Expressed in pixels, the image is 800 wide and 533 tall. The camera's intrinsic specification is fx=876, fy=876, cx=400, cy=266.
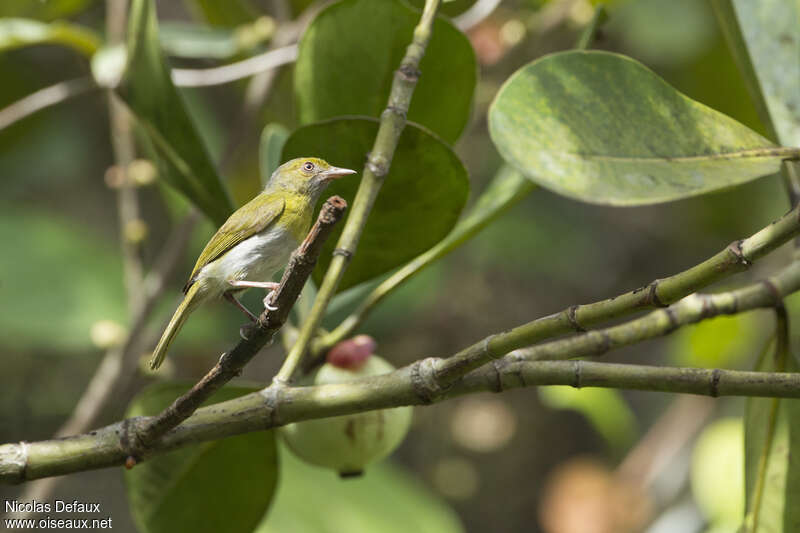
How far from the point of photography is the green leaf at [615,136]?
837 millimetres

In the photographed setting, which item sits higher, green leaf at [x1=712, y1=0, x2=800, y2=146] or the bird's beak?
green leaf at [x1=712, y1=0, x2=800, y2=146]

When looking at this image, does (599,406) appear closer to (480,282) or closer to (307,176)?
(480,282)

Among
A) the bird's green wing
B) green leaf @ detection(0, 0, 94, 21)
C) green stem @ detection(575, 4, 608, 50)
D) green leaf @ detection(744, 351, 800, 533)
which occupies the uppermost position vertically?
green leaf @ detection(0, 0, 94, 21)

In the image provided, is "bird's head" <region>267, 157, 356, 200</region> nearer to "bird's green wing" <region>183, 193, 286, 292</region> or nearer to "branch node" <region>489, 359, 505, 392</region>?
"bird's green wing" <region>183, 193, 286, 292</region>

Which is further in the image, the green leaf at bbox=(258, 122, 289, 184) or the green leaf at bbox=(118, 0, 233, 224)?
the green leaf at bbox=(258, 122, 289, 184)

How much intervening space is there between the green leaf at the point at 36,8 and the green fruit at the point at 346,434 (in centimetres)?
121

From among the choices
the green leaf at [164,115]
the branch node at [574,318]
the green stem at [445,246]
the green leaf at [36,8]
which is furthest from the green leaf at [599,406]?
the green leaf at [36,8]

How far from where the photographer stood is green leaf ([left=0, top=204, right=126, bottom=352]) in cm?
199

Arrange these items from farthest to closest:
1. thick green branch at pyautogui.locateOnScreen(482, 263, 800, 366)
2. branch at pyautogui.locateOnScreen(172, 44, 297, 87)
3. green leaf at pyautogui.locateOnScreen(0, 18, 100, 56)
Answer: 1. branch at pyautogui.locateOnScreen(172, 44, 297, 87)
2. green leaf at pyautogui.locateOnScreen(0, 18, 100, 56)
3. thick green branch at pyautogui.locateOnScreen(482, 263, 800, 366)

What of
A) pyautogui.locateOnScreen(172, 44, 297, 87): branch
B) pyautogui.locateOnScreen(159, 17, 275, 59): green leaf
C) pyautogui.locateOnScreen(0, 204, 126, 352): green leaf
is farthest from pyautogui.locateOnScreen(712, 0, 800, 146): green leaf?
pyautogui.locateOnScreen(0, 204, 126, 352): green leaf

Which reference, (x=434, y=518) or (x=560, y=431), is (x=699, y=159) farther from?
(x=560, y=431)

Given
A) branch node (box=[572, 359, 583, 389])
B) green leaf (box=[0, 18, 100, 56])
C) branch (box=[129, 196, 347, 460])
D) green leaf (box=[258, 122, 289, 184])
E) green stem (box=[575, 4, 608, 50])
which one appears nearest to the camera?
branch (box=[129, 196, 347, 460])

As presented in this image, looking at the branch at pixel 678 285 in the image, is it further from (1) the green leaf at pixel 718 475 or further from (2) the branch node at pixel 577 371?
(1) the green leaf at pixel 718 475

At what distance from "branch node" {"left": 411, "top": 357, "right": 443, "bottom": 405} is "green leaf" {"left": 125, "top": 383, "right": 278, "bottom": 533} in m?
0.33
